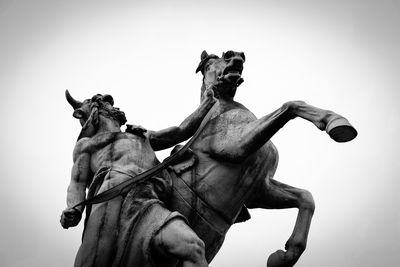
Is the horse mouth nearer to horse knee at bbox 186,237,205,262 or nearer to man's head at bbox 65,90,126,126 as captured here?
man's head at bbox 65,90,126,126

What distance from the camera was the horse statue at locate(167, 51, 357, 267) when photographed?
8289mm

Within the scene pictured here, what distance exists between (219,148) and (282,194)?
128cm

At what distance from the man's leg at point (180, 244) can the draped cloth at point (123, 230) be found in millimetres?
91

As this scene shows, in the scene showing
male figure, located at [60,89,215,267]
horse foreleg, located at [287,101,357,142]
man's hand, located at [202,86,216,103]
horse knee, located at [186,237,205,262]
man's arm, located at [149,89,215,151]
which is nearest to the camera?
horse knee, located at [186,237,205,262]

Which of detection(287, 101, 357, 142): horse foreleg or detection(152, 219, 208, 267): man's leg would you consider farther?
detection(287, 101, 357, 142): horse foreleg

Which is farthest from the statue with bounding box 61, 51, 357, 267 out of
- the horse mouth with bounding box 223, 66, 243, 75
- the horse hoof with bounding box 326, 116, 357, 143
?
the horse mouth with bounding box 223, 66, 243, 75

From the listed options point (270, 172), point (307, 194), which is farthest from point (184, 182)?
point (307, 194)

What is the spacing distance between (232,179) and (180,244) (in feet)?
5.14

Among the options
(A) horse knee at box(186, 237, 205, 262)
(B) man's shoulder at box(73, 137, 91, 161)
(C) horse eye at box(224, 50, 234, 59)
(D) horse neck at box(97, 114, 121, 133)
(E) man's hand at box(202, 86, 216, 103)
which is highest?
(C) horse eye at box(224, 50, 234, 59)

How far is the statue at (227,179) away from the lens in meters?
8.15

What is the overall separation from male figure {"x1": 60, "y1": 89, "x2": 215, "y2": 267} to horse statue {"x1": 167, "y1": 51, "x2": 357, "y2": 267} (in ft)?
1.13

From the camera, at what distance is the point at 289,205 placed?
9.06 metres

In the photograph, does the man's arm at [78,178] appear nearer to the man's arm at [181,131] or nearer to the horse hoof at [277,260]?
the man's arm at [181,131]

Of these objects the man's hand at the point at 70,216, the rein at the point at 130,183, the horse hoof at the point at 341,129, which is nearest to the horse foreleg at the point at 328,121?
the horse hoof at the point at 341,129
